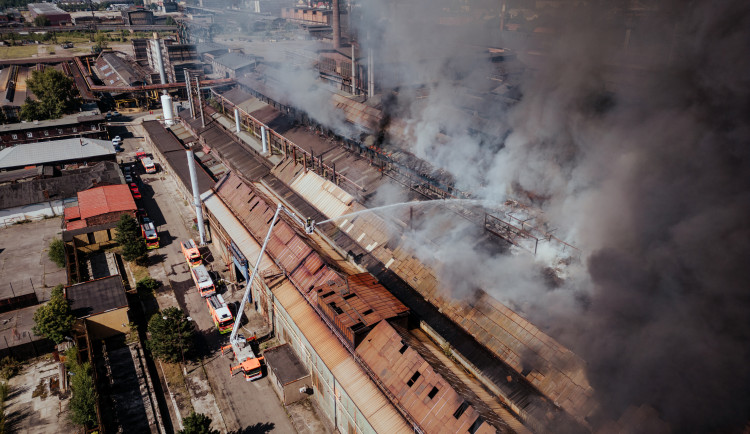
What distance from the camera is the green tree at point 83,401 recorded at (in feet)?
60.8

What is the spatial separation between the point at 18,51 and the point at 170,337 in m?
97.0

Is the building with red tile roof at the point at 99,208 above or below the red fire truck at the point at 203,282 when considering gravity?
above

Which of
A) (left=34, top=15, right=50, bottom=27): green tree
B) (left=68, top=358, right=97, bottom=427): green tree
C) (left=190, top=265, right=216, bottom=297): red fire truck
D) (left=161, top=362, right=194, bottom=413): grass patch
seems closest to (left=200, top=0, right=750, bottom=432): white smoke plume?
(left=190, top=265, right=216, bottom=297): red fire truck

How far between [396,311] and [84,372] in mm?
13685

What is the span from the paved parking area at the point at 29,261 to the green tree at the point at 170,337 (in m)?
9.93

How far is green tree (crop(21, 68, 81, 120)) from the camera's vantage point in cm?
5334

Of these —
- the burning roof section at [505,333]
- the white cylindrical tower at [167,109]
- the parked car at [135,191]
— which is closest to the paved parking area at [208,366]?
the parked car at [135,191]

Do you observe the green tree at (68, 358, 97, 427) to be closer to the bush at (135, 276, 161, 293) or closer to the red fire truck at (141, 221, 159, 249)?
the bush at (135, 276, 161, 293)

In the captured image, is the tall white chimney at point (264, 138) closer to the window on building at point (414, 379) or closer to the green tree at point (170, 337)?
the green tree at point (170, 337)

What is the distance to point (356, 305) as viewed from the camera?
18.9m

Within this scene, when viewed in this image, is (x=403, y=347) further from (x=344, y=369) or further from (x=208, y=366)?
(x=208, y=366)

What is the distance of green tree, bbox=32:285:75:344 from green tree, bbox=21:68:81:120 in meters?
41.2

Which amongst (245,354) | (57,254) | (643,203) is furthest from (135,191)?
(643,203)

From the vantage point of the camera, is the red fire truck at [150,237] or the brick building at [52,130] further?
the brick building at [52,130]
